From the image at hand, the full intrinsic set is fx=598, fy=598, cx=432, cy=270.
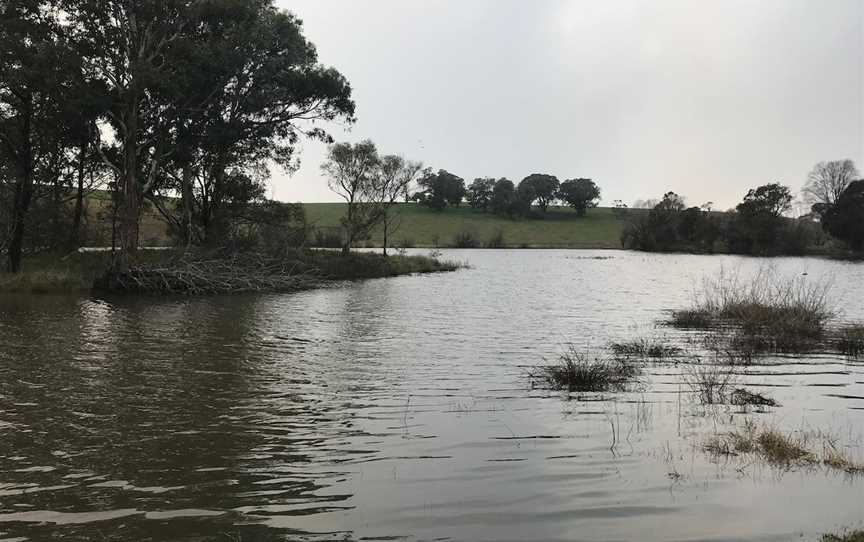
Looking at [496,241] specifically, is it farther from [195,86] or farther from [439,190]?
[195,86]

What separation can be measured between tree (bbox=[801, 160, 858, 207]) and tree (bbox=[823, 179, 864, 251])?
7.41 m

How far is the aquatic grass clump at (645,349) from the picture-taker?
15.0 m

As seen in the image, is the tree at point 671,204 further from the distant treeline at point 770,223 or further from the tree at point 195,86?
the tree at point 195,86

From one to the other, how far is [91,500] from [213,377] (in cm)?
612

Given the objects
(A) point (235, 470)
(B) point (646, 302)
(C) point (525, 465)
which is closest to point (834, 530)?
(C) point (525, 465)

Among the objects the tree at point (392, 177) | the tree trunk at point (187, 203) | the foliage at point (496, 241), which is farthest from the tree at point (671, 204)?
the tree trunk at point (187, 203)

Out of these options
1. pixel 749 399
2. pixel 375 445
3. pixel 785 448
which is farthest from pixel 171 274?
pixel 785 448

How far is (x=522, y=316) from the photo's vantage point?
77.6 feet

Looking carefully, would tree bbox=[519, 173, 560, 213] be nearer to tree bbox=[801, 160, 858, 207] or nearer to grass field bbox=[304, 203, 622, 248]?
grass field bbox=[304, 203, 622, 248]

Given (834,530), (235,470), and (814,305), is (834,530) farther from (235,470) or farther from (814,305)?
(814,305)

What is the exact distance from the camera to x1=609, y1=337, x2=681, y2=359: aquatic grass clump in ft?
49.1

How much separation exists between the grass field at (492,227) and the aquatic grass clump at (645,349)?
8554 centimetres

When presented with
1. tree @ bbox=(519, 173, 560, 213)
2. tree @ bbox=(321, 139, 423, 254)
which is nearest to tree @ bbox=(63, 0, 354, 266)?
tree @ bbox=(321, 139, 423, 254)

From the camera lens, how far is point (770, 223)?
9244 centimetres
